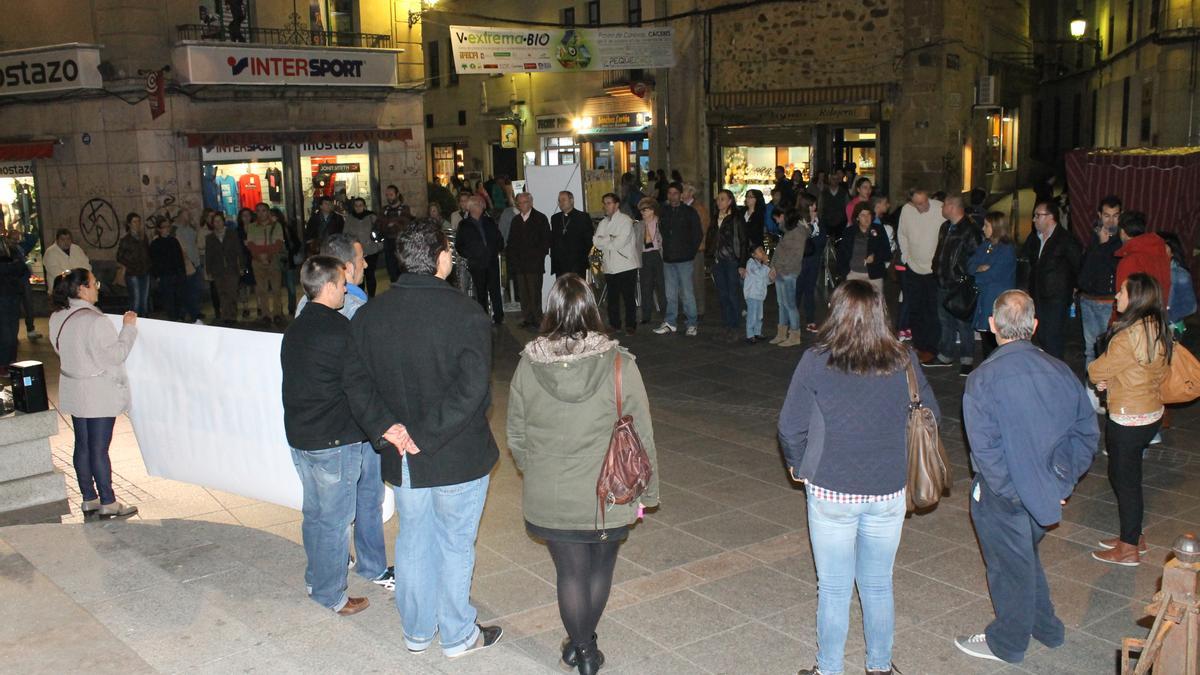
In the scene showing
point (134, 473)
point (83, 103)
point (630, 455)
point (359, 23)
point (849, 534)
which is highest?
point (359, 23)

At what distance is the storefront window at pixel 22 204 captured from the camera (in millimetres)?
20078

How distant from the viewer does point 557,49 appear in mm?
20609

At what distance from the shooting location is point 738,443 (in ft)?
29.5

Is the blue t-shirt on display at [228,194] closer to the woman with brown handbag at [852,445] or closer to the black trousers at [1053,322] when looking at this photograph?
the black trousers at [1053,322]

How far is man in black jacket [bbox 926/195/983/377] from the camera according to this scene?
35.3 feet

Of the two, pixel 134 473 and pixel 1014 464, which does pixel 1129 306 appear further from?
pixel 134 473

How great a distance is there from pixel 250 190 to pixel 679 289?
405 inches

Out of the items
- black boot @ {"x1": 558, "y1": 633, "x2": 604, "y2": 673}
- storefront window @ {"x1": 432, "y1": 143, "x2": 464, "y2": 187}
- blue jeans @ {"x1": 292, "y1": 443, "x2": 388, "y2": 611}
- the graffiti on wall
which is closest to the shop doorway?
storefront window @ {"x1": 432, "y1": 143, "x2": 464, "y2": 187}

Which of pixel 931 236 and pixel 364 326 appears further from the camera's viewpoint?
pixel 931 236

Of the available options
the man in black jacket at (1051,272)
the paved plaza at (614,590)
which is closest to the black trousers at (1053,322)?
the man in black jacket at (1051,272)

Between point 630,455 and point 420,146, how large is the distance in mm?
19250

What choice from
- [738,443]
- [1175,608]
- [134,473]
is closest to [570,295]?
[1175,608]

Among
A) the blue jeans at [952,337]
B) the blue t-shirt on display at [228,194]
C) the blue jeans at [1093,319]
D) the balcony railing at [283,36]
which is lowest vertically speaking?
the blue jeans at [952,337]

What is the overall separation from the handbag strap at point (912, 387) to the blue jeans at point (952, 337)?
6.94 meters
